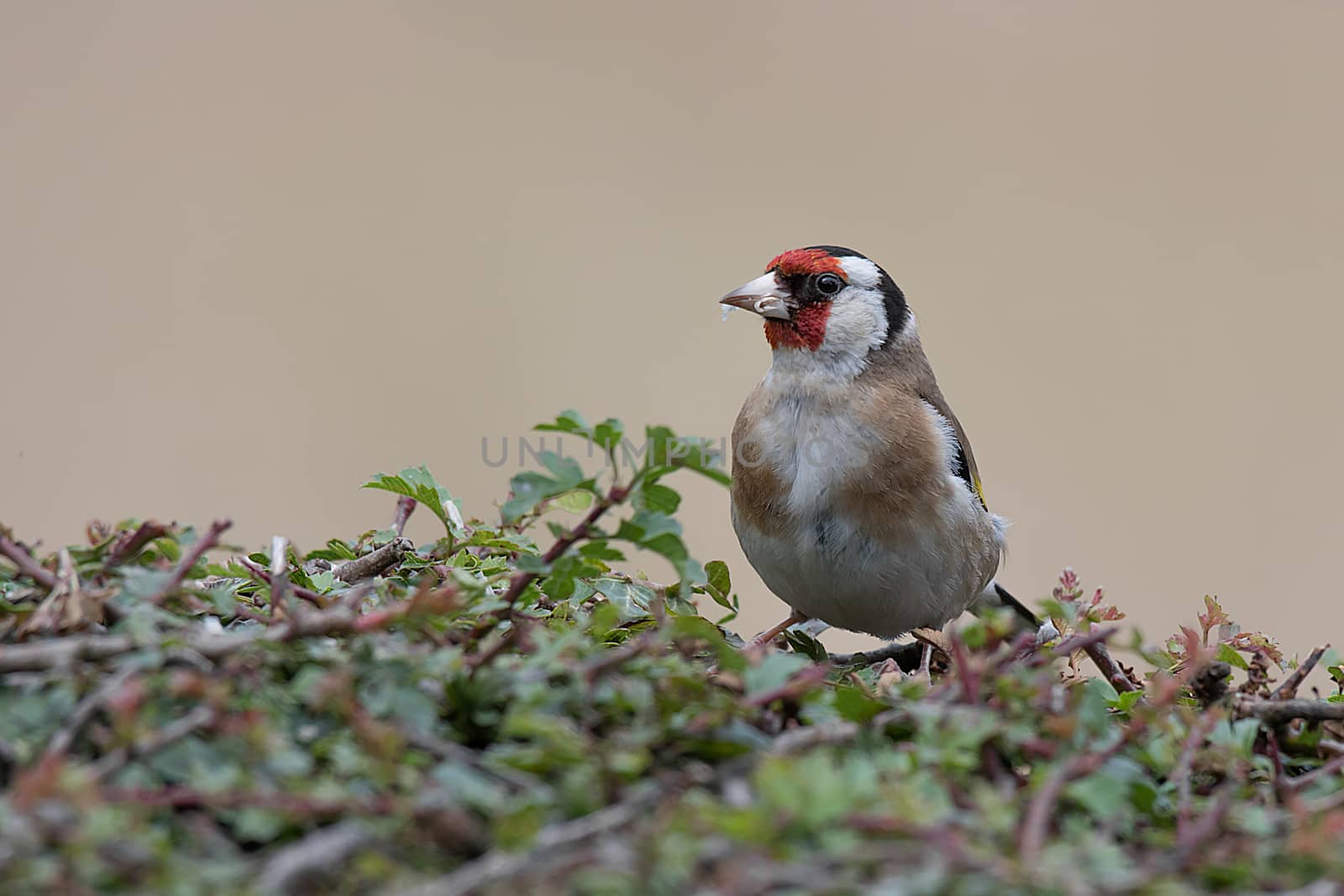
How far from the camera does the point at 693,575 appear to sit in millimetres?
1767

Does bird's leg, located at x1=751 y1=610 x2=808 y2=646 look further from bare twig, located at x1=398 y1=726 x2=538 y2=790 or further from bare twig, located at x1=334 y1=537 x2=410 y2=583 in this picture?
bare twig, located at x1=398 y1=726 x2=538 y2=790

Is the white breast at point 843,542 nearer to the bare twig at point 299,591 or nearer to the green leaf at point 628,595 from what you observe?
the green leaf at point 628,595

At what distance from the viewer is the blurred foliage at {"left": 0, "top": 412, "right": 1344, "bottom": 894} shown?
1.21 m

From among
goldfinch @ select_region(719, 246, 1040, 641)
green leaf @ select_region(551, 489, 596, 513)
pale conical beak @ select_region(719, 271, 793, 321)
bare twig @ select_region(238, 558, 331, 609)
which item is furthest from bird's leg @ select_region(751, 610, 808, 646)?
bare twig @ select_region(238, 558, 331, 609)

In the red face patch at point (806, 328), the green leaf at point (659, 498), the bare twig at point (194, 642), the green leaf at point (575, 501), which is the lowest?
the bare twig at point (194, 642)

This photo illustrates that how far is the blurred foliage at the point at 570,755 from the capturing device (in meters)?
1.21

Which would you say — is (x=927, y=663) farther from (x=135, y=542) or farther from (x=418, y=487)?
(x=135, y=542)

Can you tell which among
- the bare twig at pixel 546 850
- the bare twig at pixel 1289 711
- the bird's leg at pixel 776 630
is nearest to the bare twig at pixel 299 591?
the bare twig at pixel 546 850

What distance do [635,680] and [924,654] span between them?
1.23 meters

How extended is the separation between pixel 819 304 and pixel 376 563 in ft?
6.41

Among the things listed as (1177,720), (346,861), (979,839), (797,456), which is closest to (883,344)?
(797,456)

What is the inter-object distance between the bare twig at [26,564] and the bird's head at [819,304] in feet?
8.17

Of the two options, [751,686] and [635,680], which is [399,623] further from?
[751,686]

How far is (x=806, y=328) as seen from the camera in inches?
157
